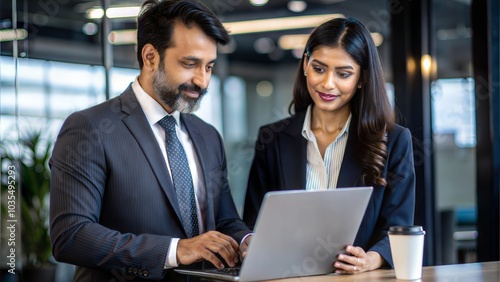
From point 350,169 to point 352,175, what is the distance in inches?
0.9

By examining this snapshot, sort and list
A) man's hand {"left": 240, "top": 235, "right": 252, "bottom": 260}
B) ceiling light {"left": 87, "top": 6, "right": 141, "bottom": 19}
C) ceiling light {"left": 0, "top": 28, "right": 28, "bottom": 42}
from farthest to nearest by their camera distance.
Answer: ceiling light {"left": 87, "top": 6, "right": 141, "bottom": 19}
ceiling light {"left": 0, "top": 28, "right": 28, "bottom": 42}
man's hand {"left": 240, "top": 235, "right": 252, "bottom": 260}

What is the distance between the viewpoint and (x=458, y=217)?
213 inches

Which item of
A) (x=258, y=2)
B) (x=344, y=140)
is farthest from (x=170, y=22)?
(x=258, y=2)

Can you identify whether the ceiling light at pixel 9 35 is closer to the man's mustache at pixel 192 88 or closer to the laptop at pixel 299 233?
the man's mustache at pixel 192 88

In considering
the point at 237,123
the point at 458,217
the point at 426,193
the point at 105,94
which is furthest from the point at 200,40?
the point at 237,123

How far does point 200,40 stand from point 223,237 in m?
0.72

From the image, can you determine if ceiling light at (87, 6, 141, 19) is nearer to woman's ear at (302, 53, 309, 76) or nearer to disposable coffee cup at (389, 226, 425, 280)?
woman's ear at (302, 53, 309, 76)

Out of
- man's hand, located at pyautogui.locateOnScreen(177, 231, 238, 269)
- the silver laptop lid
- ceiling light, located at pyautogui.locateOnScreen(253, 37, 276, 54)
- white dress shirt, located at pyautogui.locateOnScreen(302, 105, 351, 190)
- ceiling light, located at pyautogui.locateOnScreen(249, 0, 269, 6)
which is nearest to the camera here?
the silver laptop lid

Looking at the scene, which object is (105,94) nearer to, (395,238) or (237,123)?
(395,238)

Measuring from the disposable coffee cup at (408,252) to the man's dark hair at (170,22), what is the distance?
3.16ft

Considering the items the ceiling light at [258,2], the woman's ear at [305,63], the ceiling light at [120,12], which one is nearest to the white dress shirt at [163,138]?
the woman's ear at [305,63]

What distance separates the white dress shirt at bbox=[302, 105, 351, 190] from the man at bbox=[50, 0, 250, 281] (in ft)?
1.00

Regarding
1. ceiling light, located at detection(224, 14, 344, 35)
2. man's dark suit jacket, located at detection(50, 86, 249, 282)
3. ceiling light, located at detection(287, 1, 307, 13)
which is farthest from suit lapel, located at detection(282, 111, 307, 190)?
ceiling light, located at detection(224, 14, 344, 35)

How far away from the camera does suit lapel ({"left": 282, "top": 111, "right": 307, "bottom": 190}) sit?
2.64 meters
